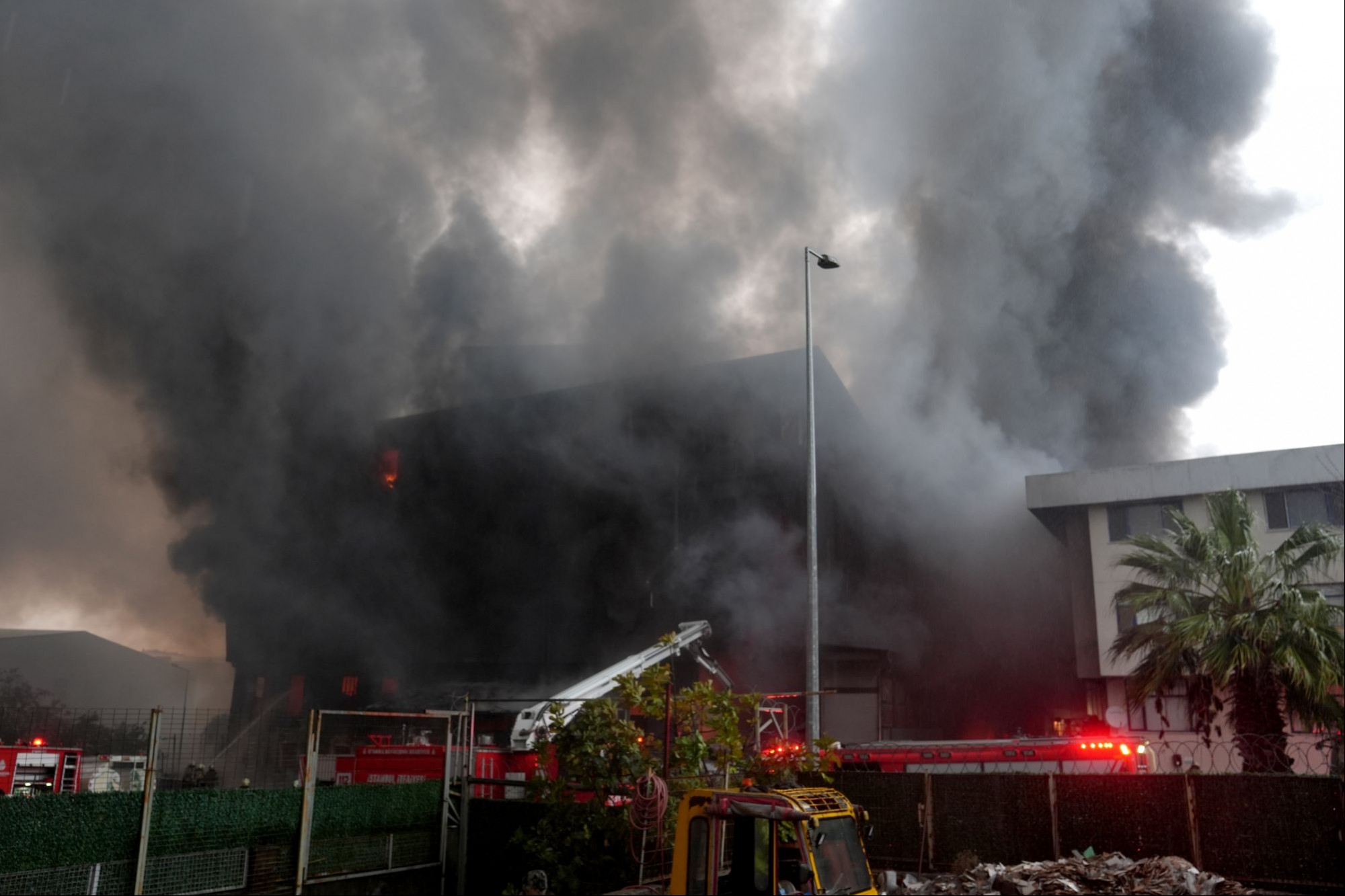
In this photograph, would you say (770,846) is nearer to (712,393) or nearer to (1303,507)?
(1303,507)

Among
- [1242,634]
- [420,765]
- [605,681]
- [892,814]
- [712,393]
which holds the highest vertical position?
[712,393]

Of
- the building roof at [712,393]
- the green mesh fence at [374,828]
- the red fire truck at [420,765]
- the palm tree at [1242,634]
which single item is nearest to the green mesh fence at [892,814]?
the green mesh fence at [374,828]

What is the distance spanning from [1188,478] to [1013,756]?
1038 centimetres

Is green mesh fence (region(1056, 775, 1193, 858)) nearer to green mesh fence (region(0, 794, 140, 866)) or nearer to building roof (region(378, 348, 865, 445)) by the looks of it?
green mesh fence (region(0, 794, 140, 866))

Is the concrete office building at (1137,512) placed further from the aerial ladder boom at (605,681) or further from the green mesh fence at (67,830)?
the green mesh fence at (67,830)

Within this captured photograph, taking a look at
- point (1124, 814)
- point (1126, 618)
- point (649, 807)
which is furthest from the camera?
point (1126, 618)

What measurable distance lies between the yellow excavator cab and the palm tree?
8174 millimetres

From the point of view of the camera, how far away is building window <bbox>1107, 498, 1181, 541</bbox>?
2083 centimetres

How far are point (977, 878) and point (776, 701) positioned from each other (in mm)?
12476

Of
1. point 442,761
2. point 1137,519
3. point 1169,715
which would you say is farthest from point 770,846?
point 1137,519

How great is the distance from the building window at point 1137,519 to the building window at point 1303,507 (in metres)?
1.75

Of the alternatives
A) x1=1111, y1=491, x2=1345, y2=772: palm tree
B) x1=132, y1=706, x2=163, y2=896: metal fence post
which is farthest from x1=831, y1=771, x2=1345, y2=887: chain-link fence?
x1=132, y1=706, x2=163, y2=896: metal fence post

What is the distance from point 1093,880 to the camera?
8.57 meters

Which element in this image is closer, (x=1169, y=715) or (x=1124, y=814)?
(x=1124, y=814)
